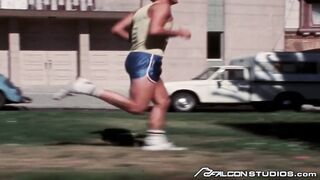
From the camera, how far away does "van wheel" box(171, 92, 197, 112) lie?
21.9 meters

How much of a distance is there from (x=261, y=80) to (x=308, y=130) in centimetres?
1292

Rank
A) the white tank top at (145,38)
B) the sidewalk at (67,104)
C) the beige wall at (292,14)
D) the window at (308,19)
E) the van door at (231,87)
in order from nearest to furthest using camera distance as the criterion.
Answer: the white tank top at (145,38), the van door at (231,87), the sidewalk at (67,104), the window at (308,19), the beige wall at (292,14)

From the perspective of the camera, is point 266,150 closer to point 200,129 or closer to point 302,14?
point 200,129

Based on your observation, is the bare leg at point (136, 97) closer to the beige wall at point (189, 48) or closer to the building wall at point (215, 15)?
the beige wall at point (189, 48)

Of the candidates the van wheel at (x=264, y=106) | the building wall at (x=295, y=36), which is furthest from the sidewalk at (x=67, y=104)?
the building wall at (x=295, y=36)

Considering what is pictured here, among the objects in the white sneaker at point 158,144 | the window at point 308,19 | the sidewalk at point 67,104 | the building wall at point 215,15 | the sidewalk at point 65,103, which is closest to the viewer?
the white sneaker at point 158,144

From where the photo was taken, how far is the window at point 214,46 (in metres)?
31.7

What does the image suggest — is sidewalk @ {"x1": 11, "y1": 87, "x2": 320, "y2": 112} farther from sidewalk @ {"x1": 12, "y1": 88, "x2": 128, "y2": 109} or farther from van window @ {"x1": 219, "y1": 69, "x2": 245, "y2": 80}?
van window @ {"x1": 219, "y1": 69, "x2": 245, "y2": 80}

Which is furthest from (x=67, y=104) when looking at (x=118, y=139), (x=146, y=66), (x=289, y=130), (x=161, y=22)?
(x=161, y=22)

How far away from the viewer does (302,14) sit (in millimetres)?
31344

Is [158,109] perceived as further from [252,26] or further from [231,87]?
[252,26]

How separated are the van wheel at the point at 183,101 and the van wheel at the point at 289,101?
105 inches

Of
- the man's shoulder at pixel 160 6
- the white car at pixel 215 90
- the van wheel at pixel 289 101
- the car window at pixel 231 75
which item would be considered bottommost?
the van wheel at pixel 289 101

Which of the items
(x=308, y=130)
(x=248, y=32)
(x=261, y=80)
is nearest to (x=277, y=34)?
(x=248, y=32)
